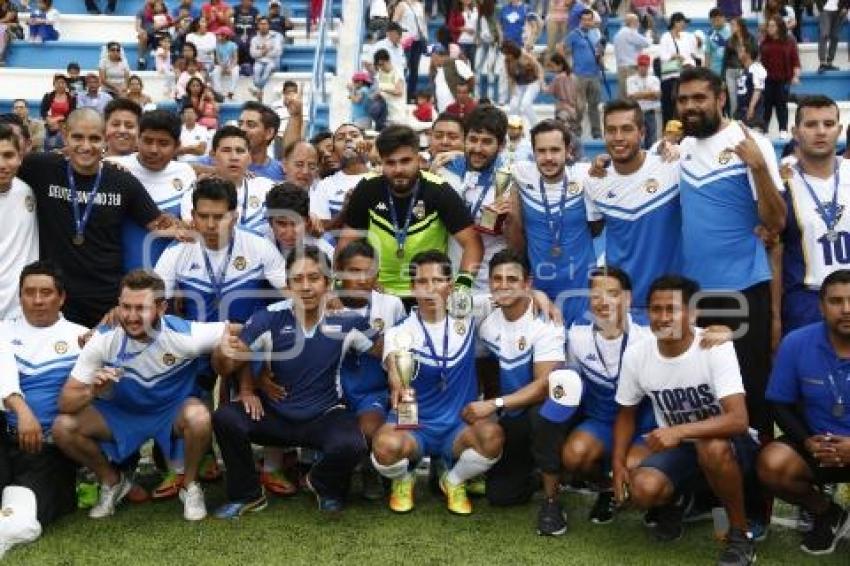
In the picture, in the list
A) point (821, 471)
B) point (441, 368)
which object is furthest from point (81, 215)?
point (821, 471)

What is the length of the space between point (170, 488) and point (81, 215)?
152cm

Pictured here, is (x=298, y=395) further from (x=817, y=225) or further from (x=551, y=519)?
(x=817, y=225)

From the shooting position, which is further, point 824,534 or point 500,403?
point 500,403

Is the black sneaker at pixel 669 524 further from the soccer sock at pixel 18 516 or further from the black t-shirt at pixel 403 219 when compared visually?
the soccer sock at pixel 18 516

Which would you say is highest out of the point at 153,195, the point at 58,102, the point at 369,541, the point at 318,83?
the point at 318,83

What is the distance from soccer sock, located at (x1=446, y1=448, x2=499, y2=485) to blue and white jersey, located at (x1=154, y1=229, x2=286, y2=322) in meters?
1.37

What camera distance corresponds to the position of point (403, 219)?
5891mm

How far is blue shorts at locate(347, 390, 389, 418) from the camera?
18.5ft

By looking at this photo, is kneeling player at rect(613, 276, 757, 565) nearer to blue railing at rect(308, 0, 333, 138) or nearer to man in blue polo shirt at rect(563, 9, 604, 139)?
man in blue polo shirt at rect(563, 9, 604, 139)

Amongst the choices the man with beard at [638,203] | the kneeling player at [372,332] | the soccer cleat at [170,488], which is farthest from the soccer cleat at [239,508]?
the man with beard at [638,203]

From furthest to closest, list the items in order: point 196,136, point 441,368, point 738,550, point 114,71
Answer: point 114,71 → point 196,136 → point 441,368 → point 738,550

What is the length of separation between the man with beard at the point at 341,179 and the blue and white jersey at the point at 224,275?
74cm

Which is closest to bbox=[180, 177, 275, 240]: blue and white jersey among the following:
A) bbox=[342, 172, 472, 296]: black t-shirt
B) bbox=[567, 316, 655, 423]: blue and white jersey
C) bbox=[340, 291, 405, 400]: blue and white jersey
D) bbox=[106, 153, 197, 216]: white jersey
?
bbox=[106, 153, 197, 216]: white jersey

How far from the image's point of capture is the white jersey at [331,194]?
6805mm
